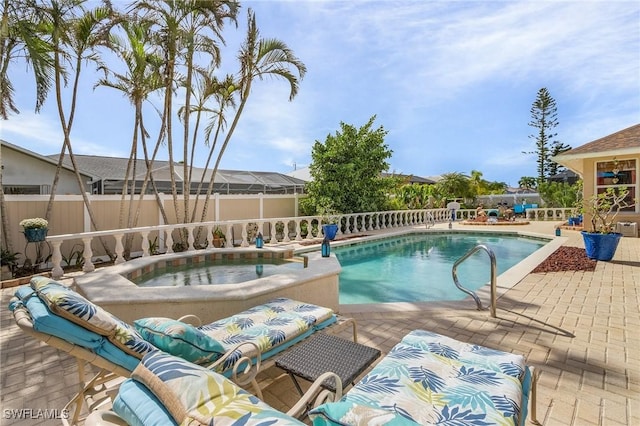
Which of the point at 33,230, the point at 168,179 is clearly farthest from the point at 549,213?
the point at 33,230

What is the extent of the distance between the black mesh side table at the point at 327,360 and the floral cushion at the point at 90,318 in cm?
93

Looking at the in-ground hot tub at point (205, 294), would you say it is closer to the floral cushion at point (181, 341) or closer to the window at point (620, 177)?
the floral cushion at point (181, 341)

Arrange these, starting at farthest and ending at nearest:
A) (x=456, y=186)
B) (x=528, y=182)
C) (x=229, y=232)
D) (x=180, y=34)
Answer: (x=528, y=182), (x=456, y=186), (x=229, y=232), (x=180, y=34)

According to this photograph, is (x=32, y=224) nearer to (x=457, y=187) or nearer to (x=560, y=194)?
(x=560, y=194)

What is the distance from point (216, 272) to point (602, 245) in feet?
28.5

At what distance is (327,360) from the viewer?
2219 mm

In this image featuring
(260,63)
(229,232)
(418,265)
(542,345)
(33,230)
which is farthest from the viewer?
(260,63)

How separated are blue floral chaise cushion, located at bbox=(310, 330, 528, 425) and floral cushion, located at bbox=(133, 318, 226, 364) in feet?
3.04

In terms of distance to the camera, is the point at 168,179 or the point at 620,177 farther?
the point at 168,179

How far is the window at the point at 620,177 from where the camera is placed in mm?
11550

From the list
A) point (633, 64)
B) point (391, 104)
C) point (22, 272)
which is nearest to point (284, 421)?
point (22, 272)

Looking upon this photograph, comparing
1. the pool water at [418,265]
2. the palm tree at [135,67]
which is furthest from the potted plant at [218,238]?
the pool water at [418,265]

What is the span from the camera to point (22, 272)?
22.1 ft

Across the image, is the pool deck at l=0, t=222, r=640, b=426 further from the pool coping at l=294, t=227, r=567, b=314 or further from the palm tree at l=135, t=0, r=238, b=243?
the palm tree at l=135, t=0, r=238, b=243
